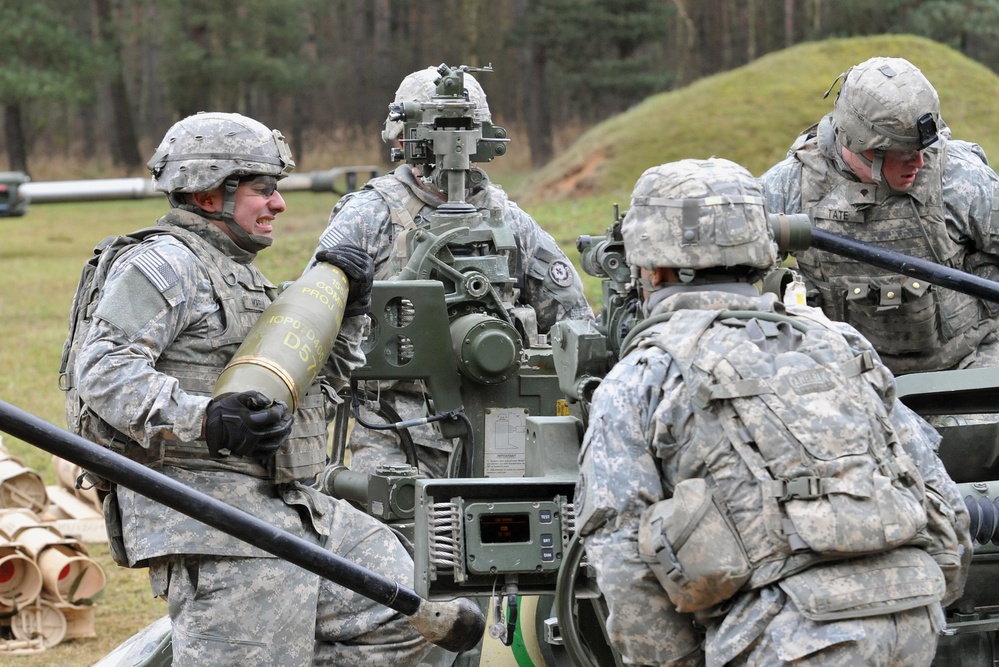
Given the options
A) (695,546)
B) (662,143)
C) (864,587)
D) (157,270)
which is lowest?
(662,143)

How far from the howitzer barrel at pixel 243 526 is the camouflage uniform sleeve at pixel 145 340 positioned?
18 centimetres

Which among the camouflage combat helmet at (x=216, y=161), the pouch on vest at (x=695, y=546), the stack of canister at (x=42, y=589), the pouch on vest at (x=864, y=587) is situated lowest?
the stack of canister at (x=42, y=589)

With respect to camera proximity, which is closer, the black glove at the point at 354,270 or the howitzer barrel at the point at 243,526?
the howitzer barrel at the point at 243,526

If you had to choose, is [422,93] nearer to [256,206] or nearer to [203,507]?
[256,206]

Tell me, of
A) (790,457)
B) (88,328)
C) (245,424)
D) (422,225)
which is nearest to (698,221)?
(790,457)

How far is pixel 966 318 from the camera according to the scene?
6406 mm

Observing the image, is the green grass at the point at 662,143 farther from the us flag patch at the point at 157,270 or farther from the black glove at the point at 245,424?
the black glove at the point at 245,424

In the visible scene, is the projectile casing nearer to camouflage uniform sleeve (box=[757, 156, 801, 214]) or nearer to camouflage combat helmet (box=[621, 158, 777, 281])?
camouflage combat helmet (box=[621, 158, 777, 281])

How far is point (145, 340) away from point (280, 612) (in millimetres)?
936

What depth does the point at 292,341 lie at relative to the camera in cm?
450

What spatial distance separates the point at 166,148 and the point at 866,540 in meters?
2.58

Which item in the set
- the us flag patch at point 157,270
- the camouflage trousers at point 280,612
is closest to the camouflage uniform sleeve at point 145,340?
the us flag patch at point 157,270

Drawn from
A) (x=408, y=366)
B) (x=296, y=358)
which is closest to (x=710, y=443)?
(x=296, y=358)

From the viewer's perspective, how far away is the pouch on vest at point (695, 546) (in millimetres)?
3377
